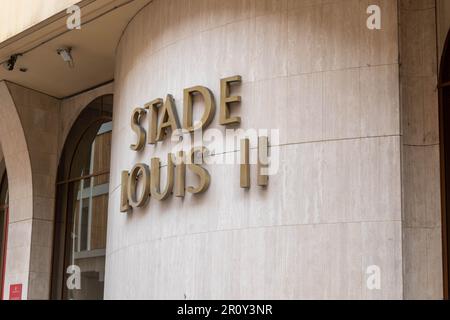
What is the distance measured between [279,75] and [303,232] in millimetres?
2027

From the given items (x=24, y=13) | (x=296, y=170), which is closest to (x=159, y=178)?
(x=296, y=170)

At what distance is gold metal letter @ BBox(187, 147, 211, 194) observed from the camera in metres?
10.8

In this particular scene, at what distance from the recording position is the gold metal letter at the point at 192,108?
10.9 m

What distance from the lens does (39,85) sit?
1666 centimetres

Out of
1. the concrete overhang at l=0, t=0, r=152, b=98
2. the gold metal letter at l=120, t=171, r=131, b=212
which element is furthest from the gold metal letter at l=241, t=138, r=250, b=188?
the concrete overhang at l=0, t=0, r=152, b=98

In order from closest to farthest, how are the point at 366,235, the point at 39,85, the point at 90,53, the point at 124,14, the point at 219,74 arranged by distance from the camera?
the point at 366,235 < the point at 219,74 < the point at 124,14 < the point at 90,53 < the point at 39,85

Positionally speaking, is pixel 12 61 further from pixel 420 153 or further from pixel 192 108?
pixel 420 153

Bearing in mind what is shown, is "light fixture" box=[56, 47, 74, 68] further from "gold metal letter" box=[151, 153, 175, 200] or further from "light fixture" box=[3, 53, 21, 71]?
"gold metal letter" box=[151, 153, 175, 200]

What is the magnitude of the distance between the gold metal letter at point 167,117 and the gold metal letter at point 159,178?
14.4 inches

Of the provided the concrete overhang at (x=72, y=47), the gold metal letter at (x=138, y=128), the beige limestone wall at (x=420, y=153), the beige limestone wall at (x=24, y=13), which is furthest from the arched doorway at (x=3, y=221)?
the beige limestone wall at (x=420, y=153)

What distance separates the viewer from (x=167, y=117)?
11.6 meters

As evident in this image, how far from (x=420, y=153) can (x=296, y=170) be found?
4.90ft
